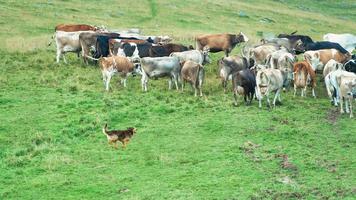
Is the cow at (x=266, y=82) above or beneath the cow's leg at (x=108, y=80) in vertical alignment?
above

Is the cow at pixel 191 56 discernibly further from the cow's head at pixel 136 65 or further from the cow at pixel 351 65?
the cow at pixel 351 65

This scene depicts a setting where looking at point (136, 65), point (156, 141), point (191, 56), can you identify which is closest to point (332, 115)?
point (156, 141)

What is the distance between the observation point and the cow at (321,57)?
26.6m

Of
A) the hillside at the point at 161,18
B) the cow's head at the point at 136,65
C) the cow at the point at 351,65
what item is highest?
the cow at the point at 351,65

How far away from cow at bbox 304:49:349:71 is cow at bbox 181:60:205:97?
5.81m

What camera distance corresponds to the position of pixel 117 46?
1117 inches

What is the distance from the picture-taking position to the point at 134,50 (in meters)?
27.8

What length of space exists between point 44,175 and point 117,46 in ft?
45.6

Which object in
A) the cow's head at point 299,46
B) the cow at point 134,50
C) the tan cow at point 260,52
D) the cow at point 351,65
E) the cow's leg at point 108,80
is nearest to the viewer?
the cow's leg at point 108,80

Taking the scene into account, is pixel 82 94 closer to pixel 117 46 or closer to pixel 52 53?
pixel 117 46

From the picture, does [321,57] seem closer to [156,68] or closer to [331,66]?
[331,66]

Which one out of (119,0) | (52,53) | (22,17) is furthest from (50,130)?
(119,0)

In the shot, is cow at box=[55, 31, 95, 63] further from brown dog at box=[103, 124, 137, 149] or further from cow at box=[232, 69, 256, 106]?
brown dog at box=[103, 124, 137, 149]

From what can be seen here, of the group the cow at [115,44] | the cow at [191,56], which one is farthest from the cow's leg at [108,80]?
the cow at [115,44]
